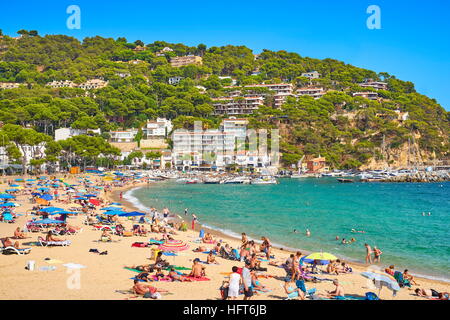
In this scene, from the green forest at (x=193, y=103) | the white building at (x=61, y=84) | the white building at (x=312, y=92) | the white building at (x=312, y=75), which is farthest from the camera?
the white building at (x=312, y=75)

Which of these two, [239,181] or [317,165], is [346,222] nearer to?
[239,181]

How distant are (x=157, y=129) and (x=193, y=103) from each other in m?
16.7

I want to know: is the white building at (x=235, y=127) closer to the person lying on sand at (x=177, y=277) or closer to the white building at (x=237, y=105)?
the white building at (x=237, y=105)

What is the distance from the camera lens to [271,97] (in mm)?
111062

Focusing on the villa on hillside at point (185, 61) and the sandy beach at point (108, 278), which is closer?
the sandy beach at point (108, 278)

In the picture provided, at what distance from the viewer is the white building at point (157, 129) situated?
298 ft

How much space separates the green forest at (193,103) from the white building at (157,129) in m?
2.56

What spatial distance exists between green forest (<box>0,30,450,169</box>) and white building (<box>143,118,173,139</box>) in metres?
2.56

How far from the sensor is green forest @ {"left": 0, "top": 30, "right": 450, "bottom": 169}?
269ft

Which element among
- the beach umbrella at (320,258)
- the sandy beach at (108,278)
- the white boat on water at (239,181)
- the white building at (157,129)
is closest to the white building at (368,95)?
the white building at (157,129)

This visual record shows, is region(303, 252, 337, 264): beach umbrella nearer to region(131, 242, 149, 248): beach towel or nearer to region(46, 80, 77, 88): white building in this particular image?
region(131, 242, 149, 248): beach towel

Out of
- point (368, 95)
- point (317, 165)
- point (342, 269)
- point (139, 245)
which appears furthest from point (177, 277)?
point (368, 95)

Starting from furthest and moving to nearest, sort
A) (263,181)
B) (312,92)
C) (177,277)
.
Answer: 1. (312,92)
2. (263,181)
3. (177,277)

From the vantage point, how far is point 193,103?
104 metres
